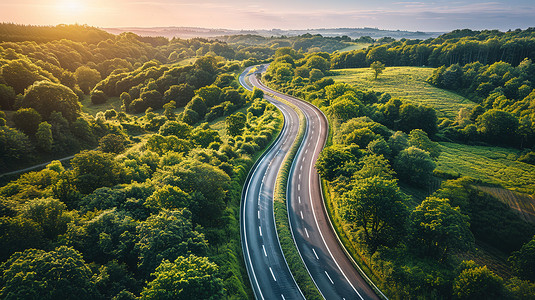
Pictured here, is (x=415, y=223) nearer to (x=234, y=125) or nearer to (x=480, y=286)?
(x=480, y=286)

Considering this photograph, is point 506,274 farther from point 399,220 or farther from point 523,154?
point 523,154

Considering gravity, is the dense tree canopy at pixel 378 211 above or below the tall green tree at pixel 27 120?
below

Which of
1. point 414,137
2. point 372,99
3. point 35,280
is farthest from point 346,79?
point 35,280

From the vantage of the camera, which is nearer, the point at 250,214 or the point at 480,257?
the point at 480,257

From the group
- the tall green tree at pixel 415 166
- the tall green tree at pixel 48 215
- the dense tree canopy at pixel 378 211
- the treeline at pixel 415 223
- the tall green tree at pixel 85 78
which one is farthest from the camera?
the tall green tree at pixel 85 78

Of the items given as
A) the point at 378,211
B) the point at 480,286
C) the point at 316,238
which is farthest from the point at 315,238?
the point at 480,286

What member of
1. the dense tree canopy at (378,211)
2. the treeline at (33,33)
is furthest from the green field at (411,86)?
the treeline at (33,33)

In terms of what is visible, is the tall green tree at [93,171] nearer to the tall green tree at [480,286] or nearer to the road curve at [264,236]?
the road curve at [264,236]
